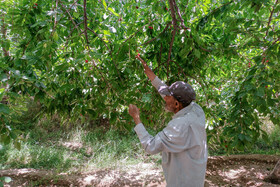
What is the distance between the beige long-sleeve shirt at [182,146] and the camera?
1.47 meters

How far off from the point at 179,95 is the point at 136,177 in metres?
3.36

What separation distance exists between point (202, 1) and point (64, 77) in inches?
74.8

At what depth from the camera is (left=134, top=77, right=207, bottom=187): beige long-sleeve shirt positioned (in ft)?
4.83

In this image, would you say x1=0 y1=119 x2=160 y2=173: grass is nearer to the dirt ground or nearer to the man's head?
the dirt ground

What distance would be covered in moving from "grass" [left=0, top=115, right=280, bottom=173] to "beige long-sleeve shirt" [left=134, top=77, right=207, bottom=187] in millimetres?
3599

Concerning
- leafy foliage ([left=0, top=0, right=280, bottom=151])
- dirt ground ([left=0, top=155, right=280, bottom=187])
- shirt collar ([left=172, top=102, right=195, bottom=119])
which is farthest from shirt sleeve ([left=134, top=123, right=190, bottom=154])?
dirt ground ([left=0, top=155, right=280, bottom=187])

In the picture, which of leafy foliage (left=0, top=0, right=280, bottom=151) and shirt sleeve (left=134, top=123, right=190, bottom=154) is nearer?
shirt sleeve (left=134, top=123, right=190, bottom=154)

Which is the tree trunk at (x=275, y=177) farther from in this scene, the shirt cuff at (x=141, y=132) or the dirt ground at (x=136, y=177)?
the shirt cuff at (x=141, y=132)

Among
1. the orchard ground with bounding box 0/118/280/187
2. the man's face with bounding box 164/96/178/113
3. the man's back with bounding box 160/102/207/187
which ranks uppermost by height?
the man's face with bounding box 164/96/178/113

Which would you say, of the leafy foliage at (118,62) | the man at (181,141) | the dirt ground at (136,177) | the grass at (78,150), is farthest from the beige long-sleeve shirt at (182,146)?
the grass at (78,150)

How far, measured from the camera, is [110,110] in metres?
2.38

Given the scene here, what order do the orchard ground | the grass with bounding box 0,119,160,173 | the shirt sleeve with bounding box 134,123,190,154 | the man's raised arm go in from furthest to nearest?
the grass with bounding box 0,119,160,173, the orchard ground, the man's raised arm, the shirt sleeve with bounding box 134,123,190,154

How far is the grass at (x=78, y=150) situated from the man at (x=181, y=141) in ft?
11.8

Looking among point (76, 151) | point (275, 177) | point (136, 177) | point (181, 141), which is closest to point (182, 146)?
point (181, 141)
